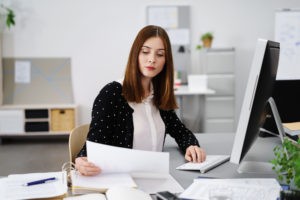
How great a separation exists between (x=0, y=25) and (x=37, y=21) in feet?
1.69

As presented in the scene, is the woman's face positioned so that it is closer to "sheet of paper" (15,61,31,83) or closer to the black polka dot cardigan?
the black polka dot cardigan

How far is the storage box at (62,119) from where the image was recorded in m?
4.75

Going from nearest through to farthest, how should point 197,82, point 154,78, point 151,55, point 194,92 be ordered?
point 151,55, point 154,78, point 194,92, point 197,82

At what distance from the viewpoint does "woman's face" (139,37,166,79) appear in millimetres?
1497

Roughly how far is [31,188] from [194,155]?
0.67 meters

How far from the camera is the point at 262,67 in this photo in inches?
40.1

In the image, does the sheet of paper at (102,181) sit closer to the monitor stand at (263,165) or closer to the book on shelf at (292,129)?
the monitor stand at (263,165)

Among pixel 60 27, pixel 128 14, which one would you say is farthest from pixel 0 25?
pixel 128 14

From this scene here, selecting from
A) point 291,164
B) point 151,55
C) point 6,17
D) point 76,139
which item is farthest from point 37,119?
point 291,164

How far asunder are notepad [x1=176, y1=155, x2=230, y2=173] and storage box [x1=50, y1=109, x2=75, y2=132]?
3559 millimetres

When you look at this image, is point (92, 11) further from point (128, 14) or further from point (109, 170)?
point (109, 170)

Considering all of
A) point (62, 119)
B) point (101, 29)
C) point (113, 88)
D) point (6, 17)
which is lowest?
point (62, 119)

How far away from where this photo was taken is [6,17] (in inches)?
190

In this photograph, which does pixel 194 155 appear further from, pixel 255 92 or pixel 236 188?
pixel 255 92
